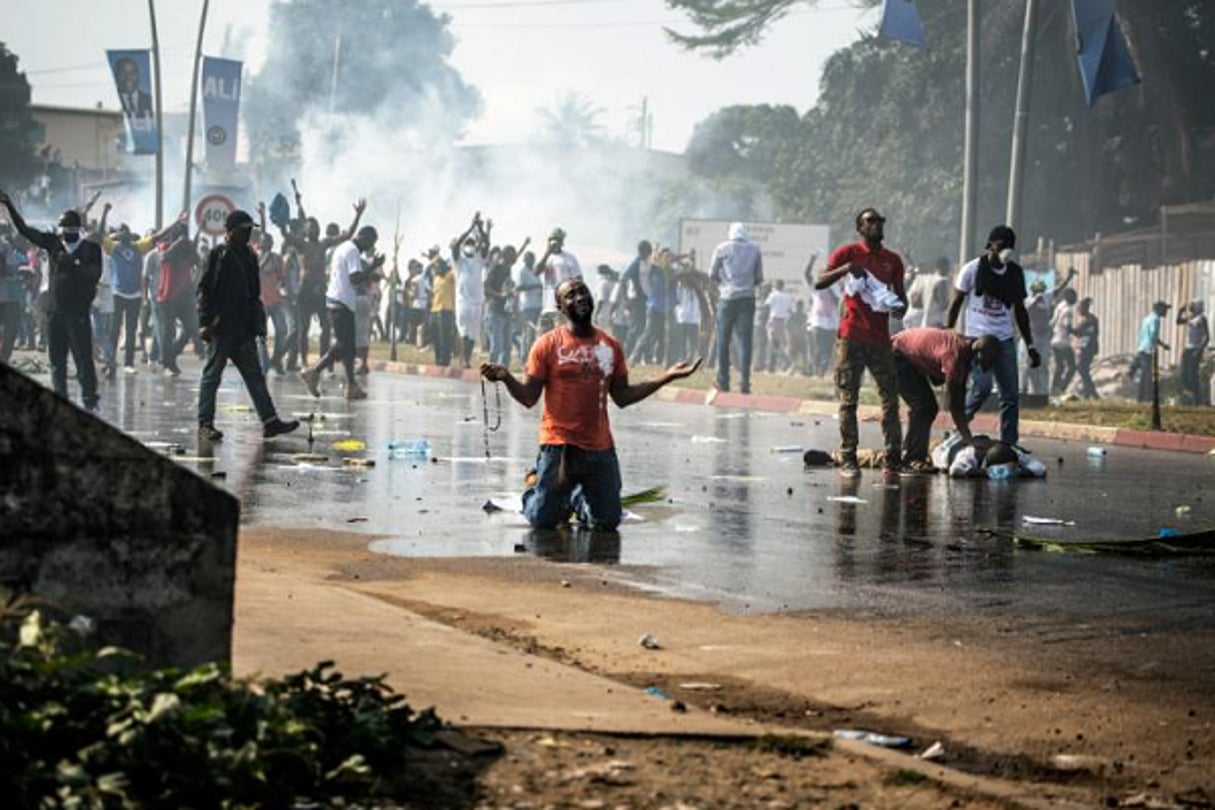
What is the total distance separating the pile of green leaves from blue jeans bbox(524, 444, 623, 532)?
6.27m

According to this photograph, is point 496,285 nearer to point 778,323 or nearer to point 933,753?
point 778,323

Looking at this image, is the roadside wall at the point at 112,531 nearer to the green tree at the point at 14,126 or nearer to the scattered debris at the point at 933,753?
the scattered debris at the point at 933,753

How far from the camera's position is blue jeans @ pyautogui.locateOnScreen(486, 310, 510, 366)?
32906 mm

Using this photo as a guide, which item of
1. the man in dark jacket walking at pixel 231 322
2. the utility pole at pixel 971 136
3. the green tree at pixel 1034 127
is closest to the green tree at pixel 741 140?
the green tree at pixel 1034 127

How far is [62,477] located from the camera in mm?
5492

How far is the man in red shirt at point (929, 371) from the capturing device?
52.9 ft

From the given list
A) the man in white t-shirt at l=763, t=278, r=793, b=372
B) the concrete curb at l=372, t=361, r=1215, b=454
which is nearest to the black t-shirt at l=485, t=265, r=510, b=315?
the concrete curb at l=372, t=361, r=1215, b=454

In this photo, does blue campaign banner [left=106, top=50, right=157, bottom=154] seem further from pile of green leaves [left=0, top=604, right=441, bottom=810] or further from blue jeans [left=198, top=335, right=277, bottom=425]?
pile of green leaves [left=0, top=604, right=441, bottom=810]

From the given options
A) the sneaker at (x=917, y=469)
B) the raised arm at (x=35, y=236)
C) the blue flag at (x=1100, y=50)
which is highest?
the blue flag at (x=1100, y=50)

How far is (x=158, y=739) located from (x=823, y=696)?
2.98 metres

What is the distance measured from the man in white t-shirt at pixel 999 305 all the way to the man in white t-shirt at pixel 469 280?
17.0 meters

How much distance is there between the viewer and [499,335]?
33094 millimetres

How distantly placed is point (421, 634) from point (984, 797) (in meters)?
2.50

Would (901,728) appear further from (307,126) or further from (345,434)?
(307,126)
